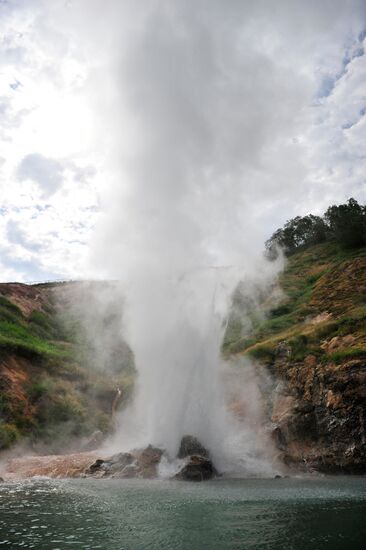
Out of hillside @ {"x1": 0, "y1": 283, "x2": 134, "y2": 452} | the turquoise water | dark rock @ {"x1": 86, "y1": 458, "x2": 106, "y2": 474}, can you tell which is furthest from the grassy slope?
dark rock @ {"x1": 86, "y1": 458, "x2": 106, "y2": 474}

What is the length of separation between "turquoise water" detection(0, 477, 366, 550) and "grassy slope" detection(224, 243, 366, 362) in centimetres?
1159

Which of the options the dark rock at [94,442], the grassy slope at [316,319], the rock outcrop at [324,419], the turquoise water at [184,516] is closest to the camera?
the turquoise water at [184,516]

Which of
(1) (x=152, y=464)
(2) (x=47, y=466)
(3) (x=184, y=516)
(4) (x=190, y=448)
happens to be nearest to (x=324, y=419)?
(4) (x=190, y=448)

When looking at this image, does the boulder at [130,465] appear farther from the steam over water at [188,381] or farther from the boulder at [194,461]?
the boulder at [194,461]

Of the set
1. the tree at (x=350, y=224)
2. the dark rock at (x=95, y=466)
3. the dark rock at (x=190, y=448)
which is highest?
the tree at (x=350, y=224)

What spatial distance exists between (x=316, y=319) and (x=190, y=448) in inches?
690

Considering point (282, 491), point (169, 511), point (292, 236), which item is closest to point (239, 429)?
point (282, 491)

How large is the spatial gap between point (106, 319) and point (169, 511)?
154ft

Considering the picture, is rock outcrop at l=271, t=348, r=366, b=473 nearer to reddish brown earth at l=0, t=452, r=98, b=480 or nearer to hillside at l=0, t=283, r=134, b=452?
reddish brown earth at l=0, t=452, r=98, b=480

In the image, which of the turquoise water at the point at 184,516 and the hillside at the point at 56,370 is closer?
the turquoise water at the point at 184,516

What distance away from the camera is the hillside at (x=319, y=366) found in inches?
949

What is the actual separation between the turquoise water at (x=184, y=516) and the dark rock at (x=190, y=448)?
3.63 m

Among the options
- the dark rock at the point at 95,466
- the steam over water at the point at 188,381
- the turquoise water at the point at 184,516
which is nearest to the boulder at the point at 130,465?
the dark rock at the point at 95,466

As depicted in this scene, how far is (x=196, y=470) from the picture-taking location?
2170 centimetres
